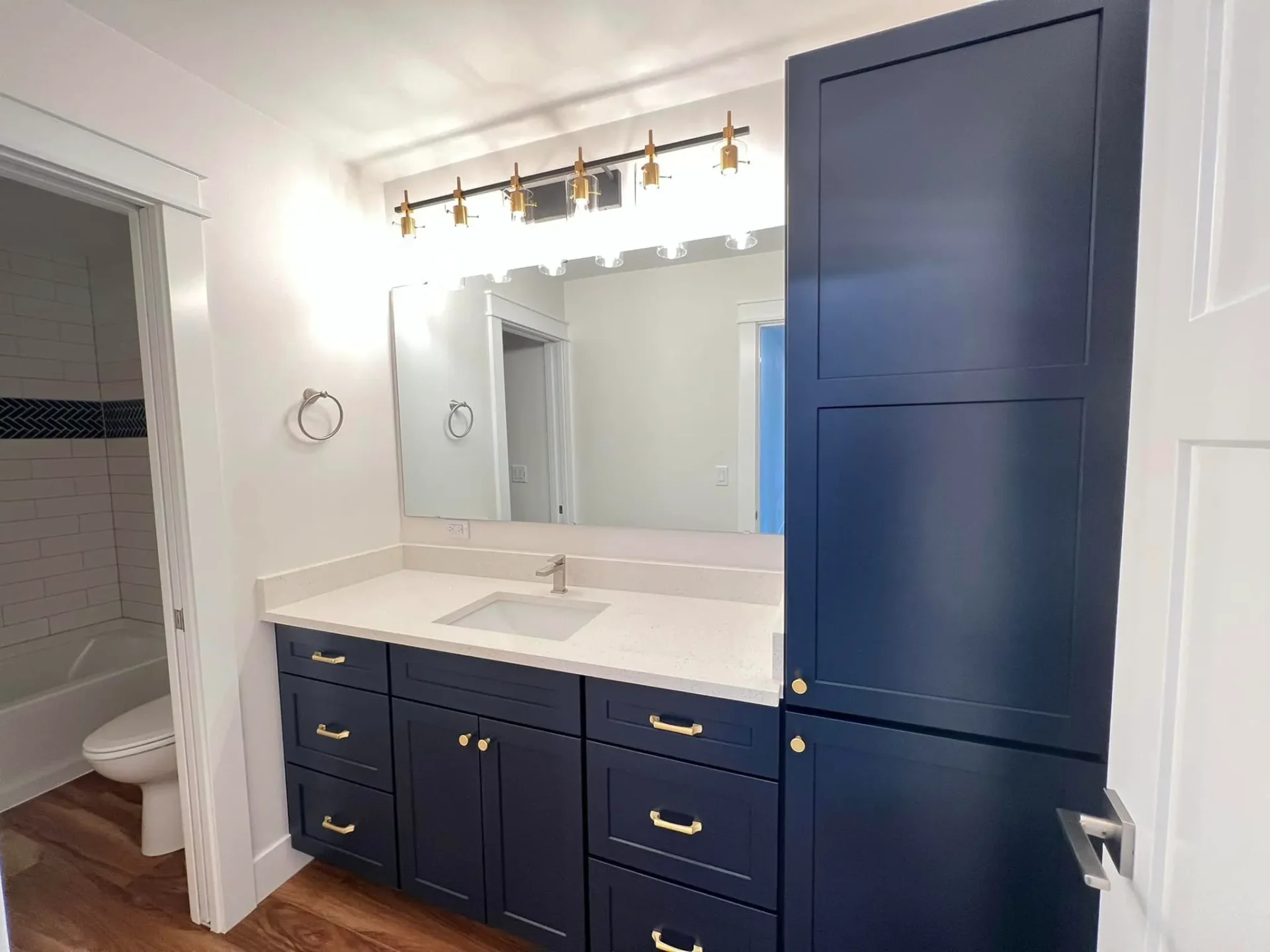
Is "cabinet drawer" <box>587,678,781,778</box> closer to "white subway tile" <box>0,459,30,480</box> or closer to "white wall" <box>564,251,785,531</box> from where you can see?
"white wall" <box>564,251,785,531</box>

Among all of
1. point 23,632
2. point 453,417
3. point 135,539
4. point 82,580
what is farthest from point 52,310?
point 453,417

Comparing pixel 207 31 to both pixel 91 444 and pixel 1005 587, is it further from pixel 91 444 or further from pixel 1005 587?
pixel 91 444

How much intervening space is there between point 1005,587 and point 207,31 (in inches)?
86.7

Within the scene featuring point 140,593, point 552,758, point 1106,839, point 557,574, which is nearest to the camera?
point 1106,839

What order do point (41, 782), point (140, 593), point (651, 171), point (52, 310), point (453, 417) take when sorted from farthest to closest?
point (140, 593), point (52, 310), point (41, 782), point (453, 417), point (651, 171)

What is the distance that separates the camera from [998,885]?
3.22 ft

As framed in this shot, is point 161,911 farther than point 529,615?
No

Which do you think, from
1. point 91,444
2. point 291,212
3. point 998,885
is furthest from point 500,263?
point 91,444

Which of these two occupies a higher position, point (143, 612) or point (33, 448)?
point (33, 448)

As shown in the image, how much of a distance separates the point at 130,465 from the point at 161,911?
222 centimetres

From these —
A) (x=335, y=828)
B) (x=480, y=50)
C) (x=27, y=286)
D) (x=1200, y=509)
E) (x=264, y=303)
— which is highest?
(x=480, y=50)

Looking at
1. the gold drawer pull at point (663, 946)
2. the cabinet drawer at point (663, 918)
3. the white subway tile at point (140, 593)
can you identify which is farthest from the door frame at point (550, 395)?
the white subway tile at point (140, 593)

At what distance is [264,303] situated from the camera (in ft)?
A: 5.53

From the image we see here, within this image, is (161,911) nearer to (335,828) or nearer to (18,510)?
(335,828)
